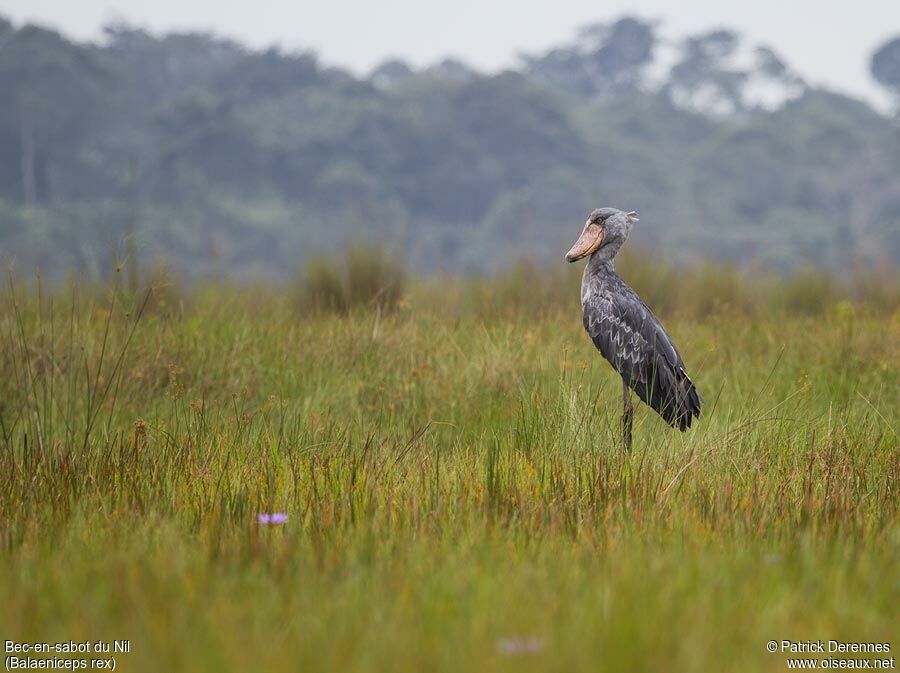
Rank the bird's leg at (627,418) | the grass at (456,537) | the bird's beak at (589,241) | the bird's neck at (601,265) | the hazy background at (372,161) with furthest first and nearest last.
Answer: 1. the hazy background at (372,161)
2. the bird's neck at (601,265)
3. the bird's beak at (589,241)
4. the bird's leg at (627,418)
5. the grass at (456,537)

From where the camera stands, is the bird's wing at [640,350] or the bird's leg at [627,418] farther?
the bird's wing at [640,350]

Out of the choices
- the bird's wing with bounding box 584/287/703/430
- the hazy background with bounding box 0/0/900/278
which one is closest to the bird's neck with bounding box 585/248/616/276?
the bird's wing with bounding box 584/287/703/430

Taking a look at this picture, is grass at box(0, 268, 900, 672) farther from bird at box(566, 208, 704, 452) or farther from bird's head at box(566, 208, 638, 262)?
bird's head at box(566, 208, 638, 262)

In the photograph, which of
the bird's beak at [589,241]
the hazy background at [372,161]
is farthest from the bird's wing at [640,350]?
the hazy background at [372,161]

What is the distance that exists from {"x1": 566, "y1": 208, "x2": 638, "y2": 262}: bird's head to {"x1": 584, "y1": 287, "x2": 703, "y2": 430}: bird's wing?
24 cm

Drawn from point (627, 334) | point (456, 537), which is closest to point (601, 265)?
point (627, 334)

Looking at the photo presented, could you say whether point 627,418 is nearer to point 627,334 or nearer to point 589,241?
point 627,334

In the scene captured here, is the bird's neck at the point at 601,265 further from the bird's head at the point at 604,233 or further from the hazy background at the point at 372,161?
the hazy background at the point at 372,161

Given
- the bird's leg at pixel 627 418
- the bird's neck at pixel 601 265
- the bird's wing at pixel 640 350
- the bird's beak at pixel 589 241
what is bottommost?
the bird's leg at pixel 627 418

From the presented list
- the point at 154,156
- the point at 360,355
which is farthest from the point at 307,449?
the point at 154,156

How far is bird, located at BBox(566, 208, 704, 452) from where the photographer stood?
4715 mm

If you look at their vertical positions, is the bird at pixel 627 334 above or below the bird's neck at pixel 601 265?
below

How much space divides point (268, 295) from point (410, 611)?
23.4 feet

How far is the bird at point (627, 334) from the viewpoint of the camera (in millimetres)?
4715
